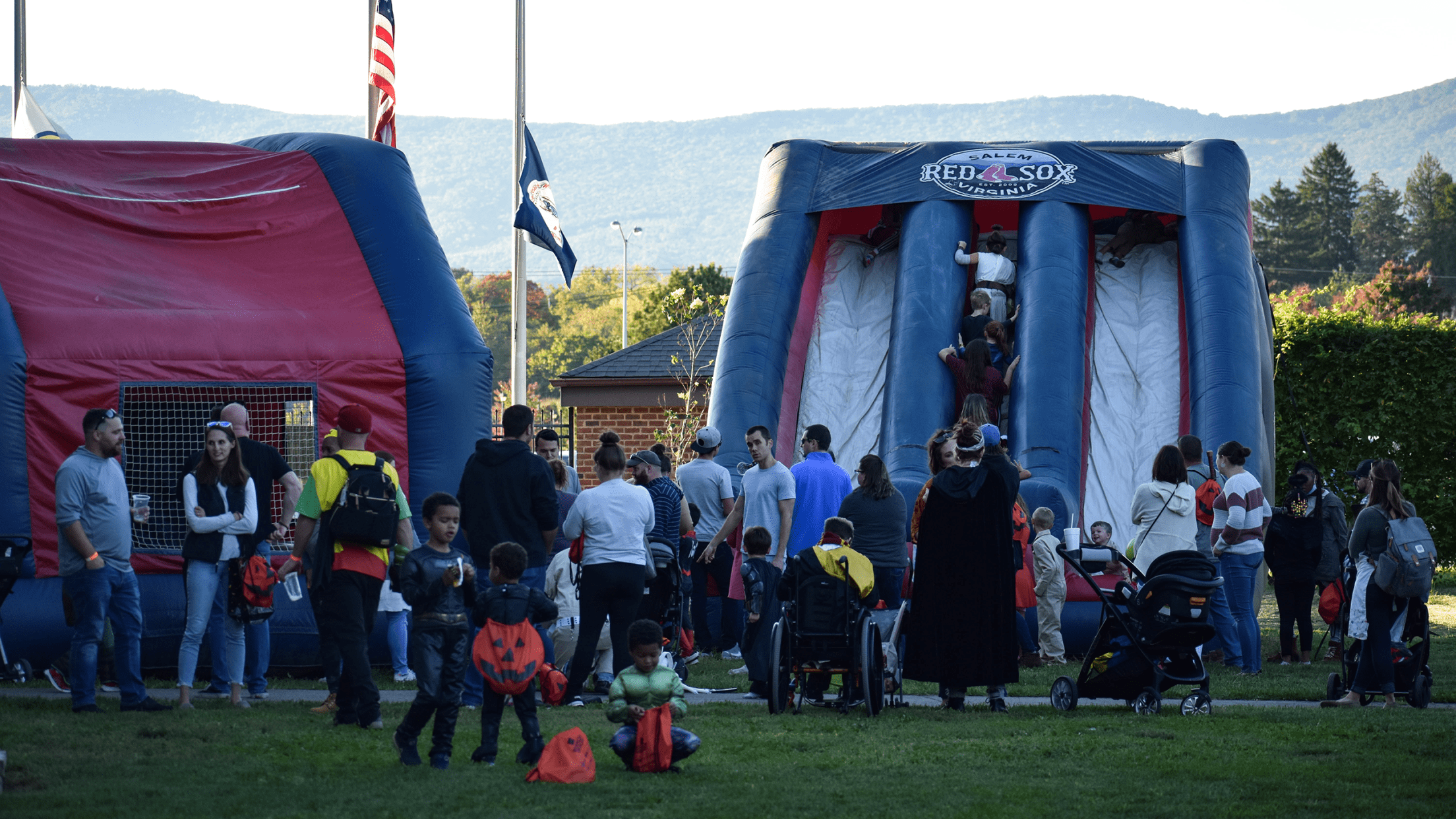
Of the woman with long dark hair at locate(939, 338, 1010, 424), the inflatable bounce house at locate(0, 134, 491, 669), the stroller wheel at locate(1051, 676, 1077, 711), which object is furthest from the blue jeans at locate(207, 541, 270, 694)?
the woman with long dark hair at locate(939, 338, 1010, 424)

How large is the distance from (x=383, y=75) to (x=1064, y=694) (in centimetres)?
918

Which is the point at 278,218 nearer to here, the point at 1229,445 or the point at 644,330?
the point at 1229,445

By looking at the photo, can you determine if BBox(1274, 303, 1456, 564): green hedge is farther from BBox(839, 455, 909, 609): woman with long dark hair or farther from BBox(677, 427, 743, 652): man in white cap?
BBox(839, 455, 909, 609): woman with long dark hair

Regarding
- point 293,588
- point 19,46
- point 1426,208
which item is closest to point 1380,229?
point 1426,208

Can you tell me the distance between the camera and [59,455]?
9180 mm

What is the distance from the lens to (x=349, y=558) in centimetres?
702

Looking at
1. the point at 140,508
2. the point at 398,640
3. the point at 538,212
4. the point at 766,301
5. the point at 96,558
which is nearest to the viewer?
the point at 96,558

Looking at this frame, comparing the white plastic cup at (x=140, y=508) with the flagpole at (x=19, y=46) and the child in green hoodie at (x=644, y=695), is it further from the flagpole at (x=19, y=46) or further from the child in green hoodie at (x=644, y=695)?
the flagpole at (x=19, y=46)

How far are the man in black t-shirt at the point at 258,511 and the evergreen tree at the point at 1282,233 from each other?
251ft

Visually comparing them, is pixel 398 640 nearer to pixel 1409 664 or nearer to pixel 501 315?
pixel 1409 664

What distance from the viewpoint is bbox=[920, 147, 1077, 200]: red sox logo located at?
13.4m

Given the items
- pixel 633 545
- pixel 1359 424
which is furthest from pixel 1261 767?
pixel 1359 424

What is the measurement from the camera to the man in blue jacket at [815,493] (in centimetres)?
954

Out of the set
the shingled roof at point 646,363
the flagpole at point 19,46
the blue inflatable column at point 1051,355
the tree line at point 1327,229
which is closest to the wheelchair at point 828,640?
the blue inflatable column at point 1051,355
